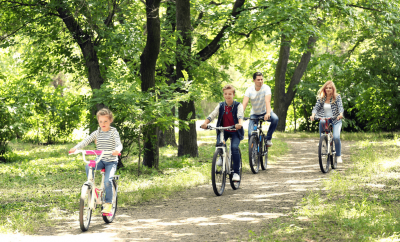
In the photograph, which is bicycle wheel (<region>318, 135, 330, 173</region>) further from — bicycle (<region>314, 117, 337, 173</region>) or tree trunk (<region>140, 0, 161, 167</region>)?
tree trunk (<region>140, 0, 161, 167</region>)

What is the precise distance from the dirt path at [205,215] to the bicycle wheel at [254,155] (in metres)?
0.50

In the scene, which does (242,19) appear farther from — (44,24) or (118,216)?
(118,216)

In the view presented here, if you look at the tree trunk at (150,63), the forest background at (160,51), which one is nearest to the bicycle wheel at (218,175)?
the forest background at (160,51)

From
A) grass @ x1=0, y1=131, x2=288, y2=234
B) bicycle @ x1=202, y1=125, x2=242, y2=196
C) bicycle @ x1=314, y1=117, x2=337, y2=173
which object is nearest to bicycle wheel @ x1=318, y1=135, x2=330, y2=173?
bicycle @ x1=314, y1=117, x2=337, y2=173

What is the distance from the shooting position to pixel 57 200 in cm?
751

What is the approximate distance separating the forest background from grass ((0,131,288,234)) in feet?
3.59

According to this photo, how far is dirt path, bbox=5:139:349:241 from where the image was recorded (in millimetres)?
5207

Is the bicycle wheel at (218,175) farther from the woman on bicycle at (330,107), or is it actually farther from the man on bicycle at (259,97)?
the woman on bicycle at (330,107)

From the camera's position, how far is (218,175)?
24.3ft

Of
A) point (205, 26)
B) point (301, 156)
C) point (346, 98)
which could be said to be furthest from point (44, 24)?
point (346, 98)

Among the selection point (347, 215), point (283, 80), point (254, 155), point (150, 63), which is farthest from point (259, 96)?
point (283, 80)

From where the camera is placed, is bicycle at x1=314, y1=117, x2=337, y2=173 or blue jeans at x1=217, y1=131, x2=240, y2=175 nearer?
blue jeans at x1=217, y1=131, x2=240, y2=175

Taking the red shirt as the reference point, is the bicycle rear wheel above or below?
below

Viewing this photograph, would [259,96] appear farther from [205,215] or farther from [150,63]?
[205,215]
